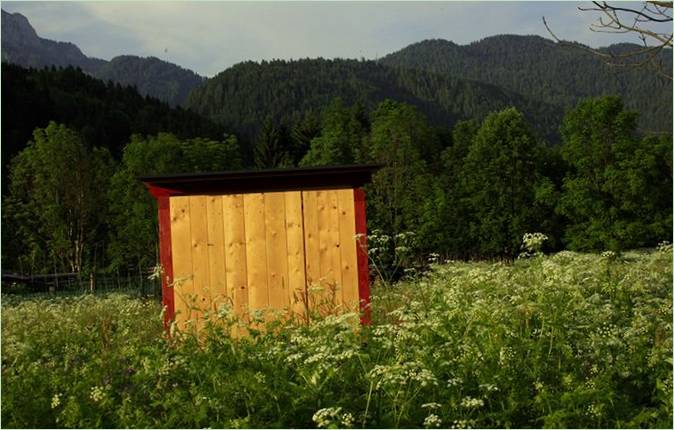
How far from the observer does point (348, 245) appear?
9.52m

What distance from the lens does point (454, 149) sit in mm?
37562

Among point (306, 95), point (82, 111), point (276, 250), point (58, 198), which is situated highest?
point (306, 95)

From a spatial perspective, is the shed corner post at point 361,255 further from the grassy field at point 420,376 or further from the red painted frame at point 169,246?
the grassy field at point 420,376

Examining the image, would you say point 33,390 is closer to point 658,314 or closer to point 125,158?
point 658,314

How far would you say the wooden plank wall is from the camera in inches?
374

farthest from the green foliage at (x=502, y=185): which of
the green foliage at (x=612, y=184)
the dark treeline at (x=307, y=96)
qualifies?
the dark treeline at (x=307, y=96)

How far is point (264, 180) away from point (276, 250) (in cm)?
99

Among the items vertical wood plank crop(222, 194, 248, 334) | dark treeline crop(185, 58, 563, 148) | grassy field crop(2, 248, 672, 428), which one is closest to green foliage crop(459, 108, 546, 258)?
vertical wood plank crop(222, 194, 248, 334)

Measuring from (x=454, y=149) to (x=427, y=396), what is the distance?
33.0 m

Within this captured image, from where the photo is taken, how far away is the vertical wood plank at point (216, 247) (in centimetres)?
964

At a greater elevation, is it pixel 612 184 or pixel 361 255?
pixel 612 184

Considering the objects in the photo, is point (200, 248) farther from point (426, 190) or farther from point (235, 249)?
point (426, 190)

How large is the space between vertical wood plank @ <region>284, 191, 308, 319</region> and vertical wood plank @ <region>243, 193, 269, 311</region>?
1.14 ft

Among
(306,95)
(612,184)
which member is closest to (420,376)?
(612,184)
